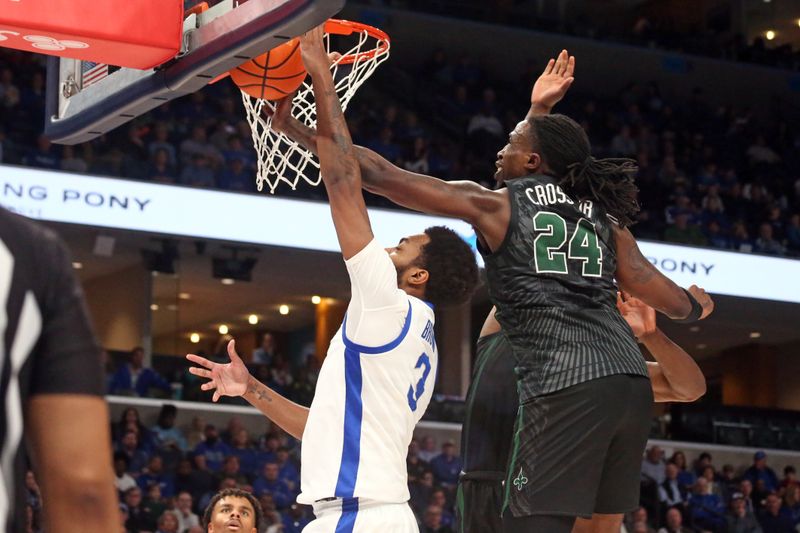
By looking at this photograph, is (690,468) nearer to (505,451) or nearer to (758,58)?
(758,58)

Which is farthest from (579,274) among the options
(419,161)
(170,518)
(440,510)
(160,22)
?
(419,161)

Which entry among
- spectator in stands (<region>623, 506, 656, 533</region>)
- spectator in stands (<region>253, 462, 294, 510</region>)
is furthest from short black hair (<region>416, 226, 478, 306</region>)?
spectator in stands (<region>623, 506, 656, 533</region>)

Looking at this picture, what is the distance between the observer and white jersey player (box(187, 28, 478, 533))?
11.4 ft

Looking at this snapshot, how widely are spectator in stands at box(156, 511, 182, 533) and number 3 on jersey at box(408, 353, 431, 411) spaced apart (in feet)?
27.0

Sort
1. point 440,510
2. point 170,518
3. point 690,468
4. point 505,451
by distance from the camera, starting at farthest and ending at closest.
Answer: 1. point 690,468
2. point 440,510
3. point 170,518
4. point 505,451

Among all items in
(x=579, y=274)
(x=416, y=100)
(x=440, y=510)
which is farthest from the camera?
(x=416, y=100)

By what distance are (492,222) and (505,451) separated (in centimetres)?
89

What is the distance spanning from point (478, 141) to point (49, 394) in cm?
1720

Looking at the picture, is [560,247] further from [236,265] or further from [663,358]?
[236,265]

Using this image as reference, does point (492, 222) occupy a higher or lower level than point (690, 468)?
higher

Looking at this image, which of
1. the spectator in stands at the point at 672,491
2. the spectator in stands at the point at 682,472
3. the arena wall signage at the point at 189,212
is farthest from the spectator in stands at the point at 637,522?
the arena wall signage at the point at 189,212

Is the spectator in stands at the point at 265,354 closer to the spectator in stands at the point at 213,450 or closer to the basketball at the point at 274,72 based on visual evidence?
the spectator in stands at the point at 213,450

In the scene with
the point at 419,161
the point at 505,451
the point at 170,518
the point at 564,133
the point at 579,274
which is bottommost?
the point at 170,518

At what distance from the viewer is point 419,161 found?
17000 millimetres
